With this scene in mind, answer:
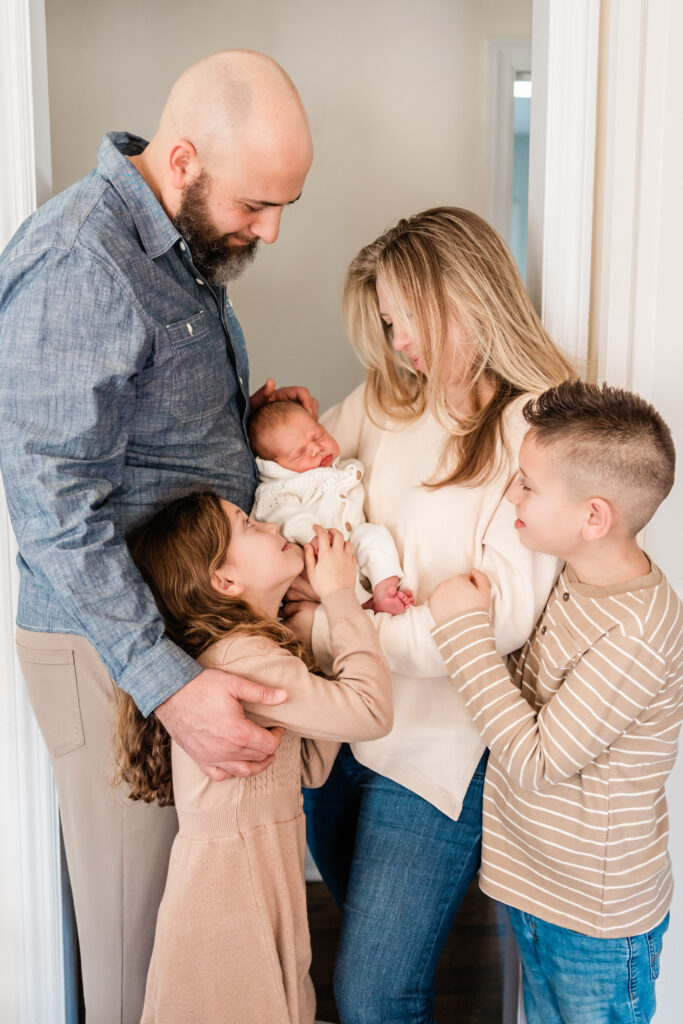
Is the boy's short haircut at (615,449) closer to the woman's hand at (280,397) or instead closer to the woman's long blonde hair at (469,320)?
the woman's long blonde hair at (469,320)

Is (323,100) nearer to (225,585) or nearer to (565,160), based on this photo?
(565,160)

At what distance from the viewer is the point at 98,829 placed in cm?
158

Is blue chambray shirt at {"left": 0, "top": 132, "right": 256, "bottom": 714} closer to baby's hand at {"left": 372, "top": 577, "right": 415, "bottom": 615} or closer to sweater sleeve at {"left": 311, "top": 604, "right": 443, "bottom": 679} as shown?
sweater sleeve at {"left": 311, "top": 604, "right": 443, "bottom": 679}

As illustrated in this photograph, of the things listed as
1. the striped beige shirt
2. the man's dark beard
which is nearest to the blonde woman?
the striped beige shirt

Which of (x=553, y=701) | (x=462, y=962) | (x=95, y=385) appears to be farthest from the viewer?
(x=462, y=962)

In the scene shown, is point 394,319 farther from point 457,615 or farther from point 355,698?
point 355,698

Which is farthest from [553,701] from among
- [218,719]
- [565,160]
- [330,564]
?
[565,160]

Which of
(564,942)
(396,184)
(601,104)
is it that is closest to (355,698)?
(564,942)

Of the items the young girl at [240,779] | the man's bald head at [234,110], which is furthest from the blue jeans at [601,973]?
the man's bald head at [234,110]

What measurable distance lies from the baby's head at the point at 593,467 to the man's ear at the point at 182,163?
2.34 ft

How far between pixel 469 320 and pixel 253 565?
630mm

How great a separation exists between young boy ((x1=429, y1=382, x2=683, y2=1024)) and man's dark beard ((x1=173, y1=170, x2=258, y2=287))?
600mm

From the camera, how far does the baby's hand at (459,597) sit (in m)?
1.42

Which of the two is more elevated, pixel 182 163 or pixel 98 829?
pixel 182 163
